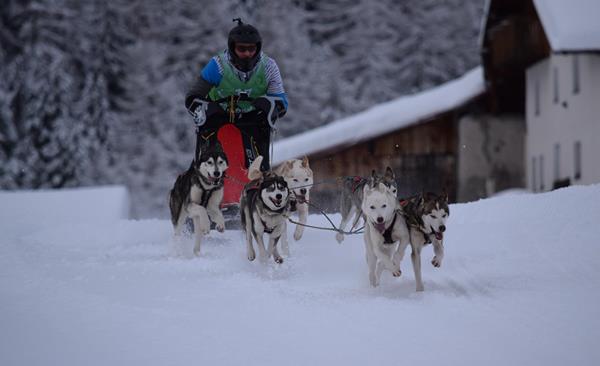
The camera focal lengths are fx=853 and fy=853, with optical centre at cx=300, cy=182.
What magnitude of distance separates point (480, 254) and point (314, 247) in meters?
1.93

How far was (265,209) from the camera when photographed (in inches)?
318

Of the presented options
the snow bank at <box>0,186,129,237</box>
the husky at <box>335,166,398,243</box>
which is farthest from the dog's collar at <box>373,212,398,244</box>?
the snow bank at <box>0,186,129,237</box>

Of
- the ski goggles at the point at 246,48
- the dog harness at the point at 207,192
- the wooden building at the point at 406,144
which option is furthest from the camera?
the wooden building at the point at 406,144

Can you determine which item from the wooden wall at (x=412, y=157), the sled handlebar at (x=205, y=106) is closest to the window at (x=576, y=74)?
the wooden wall at (x=412, y=157)

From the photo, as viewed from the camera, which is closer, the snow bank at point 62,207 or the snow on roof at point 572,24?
the snow bank at point 62,207

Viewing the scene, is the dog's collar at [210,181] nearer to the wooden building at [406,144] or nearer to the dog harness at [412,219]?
the dog harness at [412,219]

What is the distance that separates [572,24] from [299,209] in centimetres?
1137

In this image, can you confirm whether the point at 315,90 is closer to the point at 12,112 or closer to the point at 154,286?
the point at 12,112

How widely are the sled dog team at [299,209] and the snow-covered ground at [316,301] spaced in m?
0.25

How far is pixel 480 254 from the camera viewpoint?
8734 mm

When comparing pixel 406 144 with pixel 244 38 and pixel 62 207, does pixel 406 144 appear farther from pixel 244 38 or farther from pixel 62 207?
pixel 244 38

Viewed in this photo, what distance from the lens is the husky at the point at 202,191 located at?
863 centimetres

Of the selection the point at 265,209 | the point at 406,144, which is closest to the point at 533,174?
the point at 406,144

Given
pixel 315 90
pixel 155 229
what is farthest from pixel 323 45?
pixel 155 229
